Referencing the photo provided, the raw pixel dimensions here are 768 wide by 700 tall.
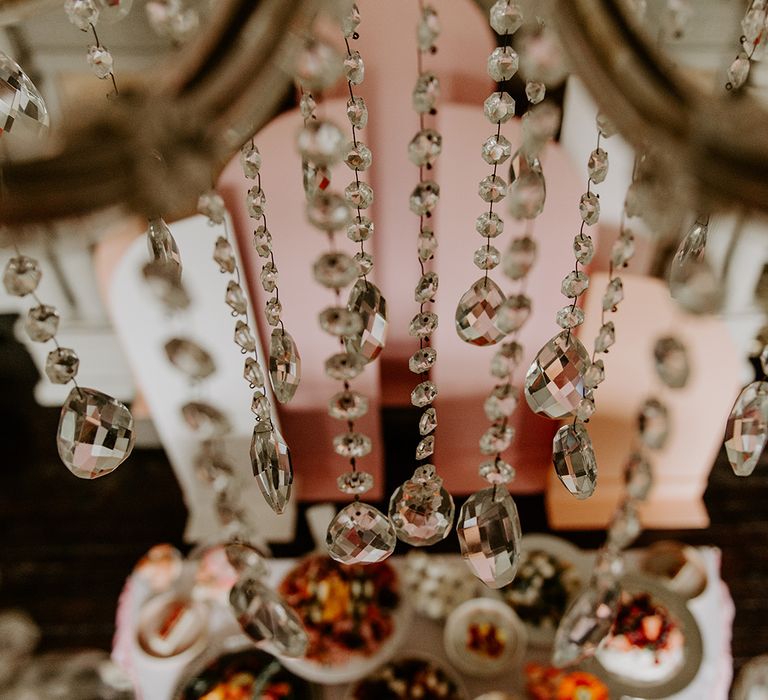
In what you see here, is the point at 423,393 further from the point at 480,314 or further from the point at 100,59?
the point at 100,59

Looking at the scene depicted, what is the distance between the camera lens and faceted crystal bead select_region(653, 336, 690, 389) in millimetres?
505

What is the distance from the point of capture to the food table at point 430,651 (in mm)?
1523

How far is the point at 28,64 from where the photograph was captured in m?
1.59

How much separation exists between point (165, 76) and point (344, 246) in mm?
1162

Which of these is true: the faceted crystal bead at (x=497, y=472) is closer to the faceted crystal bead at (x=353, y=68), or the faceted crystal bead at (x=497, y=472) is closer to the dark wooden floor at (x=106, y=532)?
the faceted crystal bead at (x=353, y=68)

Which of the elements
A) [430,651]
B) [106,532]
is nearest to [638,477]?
[430,651]

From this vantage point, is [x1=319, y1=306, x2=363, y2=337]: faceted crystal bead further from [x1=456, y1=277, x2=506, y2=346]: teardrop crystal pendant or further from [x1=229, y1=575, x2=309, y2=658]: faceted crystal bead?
[x1=229, y1=575, x2=309, y2=658]: faceted crystal bead

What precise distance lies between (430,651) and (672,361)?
4.21ft

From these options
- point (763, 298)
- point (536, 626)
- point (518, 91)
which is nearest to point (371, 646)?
point (536, 626)

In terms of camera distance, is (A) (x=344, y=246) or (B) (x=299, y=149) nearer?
(B) (x=299, y=149)

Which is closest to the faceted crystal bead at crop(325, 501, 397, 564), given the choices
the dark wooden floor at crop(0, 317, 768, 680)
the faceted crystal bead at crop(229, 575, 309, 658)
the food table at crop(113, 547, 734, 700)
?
the faceted crystal bead at crop(229, 575, 309, 658)

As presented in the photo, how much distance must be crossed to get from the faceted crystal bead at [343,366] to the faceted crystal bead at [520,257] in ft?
0.34

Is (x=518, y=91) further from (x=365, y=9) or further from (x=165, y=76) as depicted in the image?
(x=165, y=76)

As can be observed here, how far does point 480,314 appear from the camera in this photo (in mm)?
505
